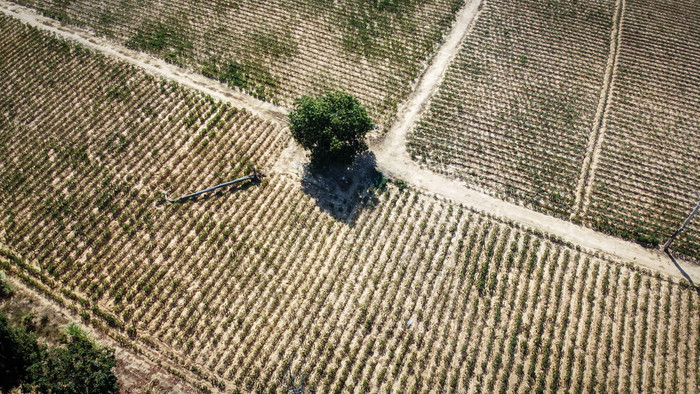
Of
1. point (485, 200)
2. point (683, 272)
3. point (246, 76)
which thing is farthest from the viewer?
point (246, 76)

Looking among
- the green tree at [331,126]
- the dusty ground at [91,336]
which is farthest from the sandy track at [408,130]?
the dusty ground at [91,336]

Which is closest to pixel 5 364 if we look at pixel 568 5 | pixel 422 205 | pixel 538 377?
pixel 422 205

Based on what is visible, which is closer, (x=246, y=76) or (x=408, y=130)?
(x=408, y=130)

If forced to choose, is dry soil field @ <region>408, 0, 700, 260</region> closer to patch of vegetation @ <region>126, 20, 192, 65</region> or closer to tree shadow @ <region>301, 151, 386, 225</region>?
tree shadow @ <region>301, 151, 386, 225</region>

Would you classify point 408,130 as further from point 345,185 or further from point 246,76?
point 246,76

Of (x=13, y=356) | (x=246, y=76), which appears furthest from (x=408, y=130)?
(x=13, y=356)

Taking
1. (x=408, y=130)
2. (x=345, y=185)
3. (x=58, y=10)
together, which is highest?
(x=408, y=130)

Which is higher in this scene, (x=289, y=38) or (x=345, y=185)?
(x=289, y=38)

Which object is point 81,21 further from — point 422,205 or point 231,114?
point 422,205

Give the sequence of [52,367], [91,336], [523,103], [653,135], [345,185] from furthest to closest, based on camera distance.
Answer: [523,103], [653,135], [345,185], [91,336], [52,367]
